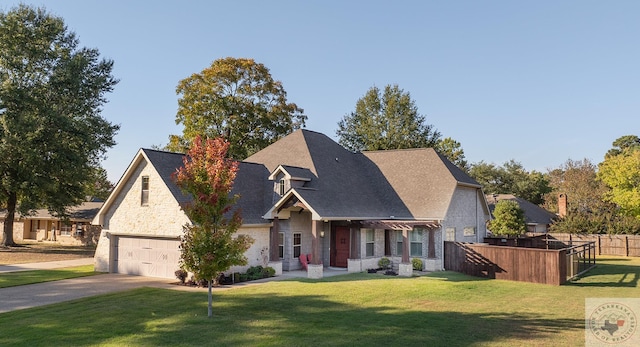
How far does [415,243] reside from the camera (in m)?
27.6

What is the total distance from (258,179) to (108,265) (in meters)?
9.74

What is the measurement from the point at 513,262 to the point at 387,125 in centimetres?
3627

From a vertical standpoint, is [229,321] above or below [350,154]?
below

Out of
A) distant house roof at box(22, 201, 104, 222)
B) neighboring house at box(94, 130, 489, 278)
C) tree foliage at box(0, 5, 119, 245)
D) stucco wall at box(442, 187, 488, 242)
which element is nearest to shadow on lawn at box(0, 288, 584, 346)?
neighboring house at box(94, 130, 489, 278)

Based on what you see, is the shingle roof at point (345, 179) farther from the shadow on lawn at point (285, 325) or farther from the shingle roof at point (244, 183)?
the shadow on lawn at point (285, 325)

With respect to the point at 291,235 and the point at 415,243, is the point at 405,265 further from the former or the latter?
the point at 291,235

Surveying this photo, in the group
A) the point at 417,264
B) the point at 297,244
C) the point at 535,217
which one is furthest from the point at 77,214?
the point at 535,217

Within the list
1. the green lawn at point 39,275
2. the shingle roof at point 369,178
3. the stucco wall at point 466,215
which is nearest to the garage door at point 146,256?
the green lawn at point 39,275

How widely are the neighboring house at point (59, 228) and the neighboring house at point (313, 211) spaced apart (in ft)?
84.6

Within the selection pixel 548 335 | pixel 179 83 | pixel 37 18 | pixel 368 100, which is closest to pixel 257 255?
pixel 548 335

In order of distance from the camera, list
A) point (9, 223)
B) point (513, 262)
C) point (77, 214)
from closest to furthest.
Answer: point (513, 262) < point (9, 223) < point (77, 214)

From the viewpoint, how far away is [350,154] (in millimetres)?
34031

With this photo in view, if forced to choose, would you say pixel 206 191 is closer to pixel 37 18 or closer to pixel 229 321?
pixel 229 321

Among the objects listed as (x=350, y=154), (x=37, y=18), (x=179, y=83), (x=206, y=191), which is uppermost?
(x=37, y=18)
